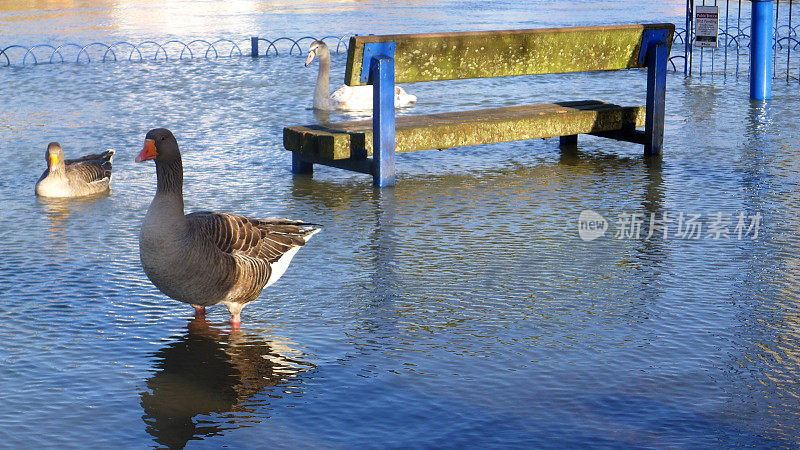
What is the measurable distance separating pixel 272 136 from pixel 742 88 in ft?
26.4

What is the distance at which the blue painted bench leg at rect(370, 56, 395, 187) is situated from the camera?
9758 mm

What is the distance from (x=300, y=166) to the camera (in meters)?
10.8

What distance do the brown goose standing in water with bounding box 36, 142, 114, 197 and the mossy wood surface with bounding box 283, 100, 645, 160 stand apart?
197 cm

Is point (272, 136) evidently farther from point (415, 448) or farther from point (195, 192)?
point (415, 448)

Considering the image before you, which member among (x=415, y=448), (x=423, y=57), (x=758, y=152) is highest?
(x=423, y=57)

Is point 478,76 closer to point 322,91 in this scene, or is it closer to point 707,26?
point 322,91

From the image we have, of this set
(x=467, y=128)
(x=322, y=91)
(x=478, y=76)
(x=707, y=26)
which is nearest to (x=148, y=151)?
(x=467, y=128)

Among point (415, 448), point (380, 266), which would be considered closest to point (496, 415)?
point (415, 448)

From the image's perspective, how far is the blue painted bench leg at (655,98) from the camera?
11336 mm

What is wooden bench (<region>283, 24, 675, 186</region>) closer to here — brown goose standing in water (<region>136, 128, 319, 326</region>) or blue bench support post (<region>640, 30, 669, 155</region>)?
blue bench support post (<region>640, 30, 669, 155</region>)

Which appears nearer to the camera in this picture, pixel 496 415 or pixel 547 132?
pixel 496 415

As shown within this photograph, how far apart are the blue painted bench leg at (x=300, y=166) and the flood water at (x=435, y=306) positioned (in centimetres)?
10

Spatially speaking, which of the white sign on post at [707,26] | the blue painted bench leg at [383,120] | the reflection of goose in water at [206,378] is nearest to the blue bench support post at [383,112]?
the blue painted bench leg at [383,120]

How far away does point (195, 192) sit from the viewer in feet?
32.4
